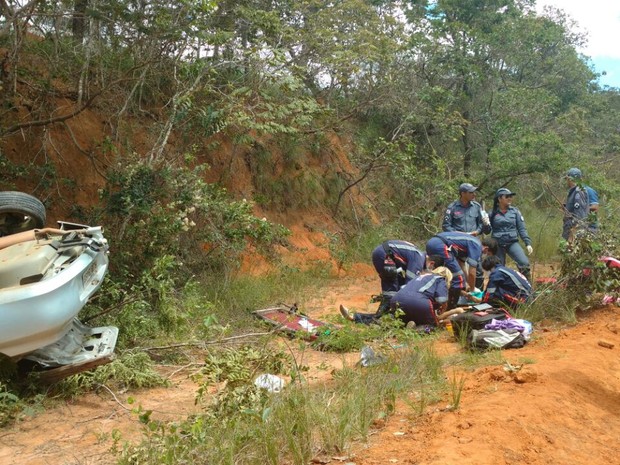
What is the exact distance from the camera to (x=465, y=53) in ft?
49.0

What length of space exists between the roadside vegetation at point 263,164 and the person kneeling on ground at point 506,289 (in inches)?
8.4

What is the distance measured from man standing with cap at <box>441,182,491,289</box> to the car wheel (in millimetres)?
5725

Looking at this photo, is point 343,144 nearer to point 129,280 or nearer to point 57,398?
point 129,280

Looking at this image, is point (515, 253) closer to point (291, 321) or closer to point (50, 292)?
point (291, 321)

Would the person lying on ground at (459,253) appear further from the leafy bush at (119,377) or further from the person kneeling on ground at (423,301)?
the leafy bush at (119,377)

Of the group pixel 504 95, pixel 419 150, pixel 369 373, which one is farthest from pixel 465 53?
pixel 369 373

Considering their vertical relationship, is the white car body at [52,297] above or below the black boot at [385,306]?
above

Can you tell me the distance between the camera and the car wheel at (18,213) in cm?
512

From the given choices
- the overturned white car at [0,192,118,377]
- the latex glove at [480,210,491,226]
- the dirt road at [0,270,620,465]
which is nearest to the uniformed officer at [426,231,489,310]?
the latex glove at [480,210,491,226]

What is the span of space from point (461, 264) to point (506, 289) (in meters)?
1.46

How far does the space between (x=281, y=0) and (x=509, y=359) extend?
8.96 metres

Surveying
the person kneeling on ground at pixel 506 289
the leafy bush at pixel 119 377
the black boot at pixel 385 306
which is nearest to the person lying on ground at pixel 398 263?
the black boot at pixel 385 306

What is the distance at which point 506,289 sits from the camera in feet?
23.2

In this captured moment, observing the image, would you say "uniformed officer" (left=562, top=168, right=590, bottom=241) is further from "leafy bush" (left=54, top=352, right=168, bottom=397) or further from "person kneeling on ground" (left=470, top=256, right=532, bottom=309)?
"leafy bush" (left=54, top=352, right=168, bottom=397)
